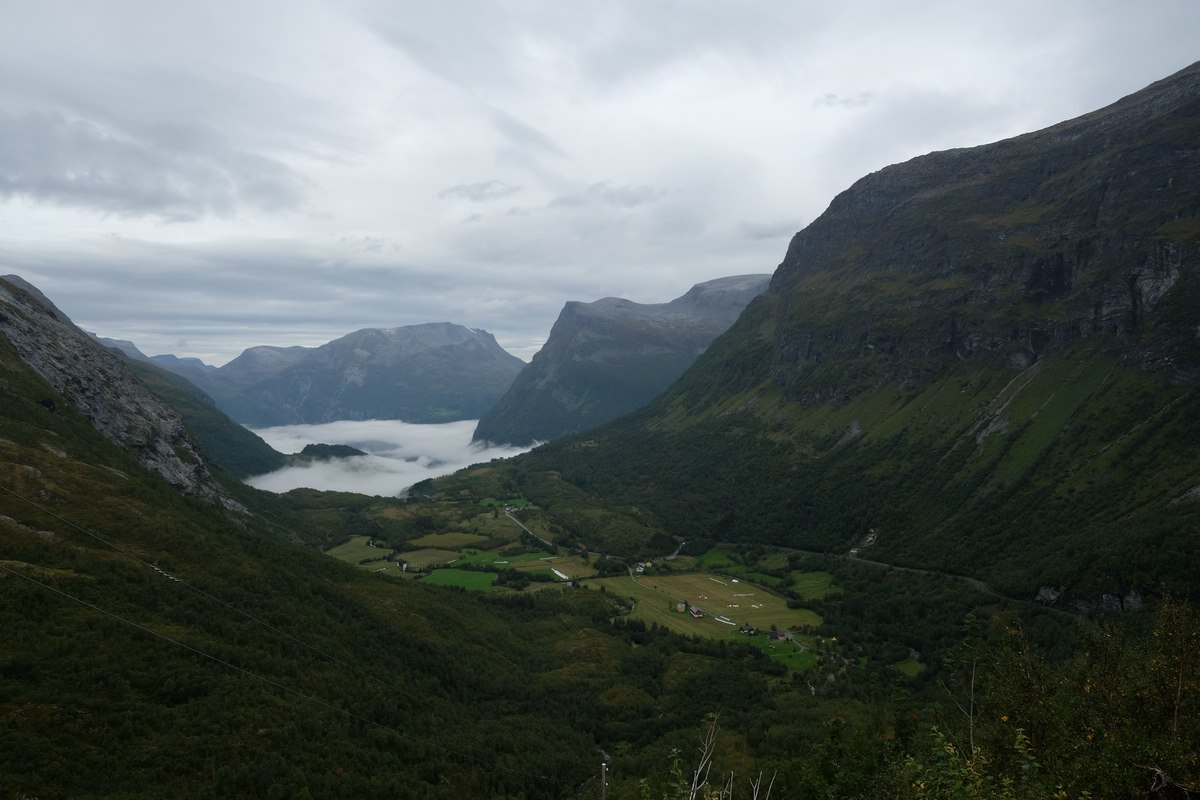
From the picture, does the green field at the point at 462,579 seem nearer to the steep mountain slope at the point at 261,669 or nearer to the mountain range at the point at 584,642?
the mountain range at the point at 584,642

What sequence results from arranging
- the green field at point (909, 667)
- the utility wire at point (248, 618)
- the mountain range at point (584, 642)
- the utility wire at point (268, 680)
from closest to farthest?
1. the mountain range at point (584, 642)
2. the utility wire at point (268, 680)
3. the utility wire at point (248, 618)
4. the green field at point (909, 667)

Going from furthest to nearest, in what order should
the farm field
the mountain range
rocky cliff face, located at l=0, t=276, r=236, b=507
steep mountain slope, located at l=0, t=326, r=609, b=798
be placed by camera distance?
1. the farm field
2. rocky cliff face, located at l=0, t=276, r=236, b=507
3. steep mountain slope, located at l=0, t=326, r=609, b=798
4. the mountain range

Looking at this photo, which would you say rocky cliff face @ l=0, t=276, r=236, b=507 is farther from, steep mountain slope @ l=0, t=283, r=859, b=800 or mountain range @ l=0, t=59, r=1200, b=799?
steep mountain slope @ l=0, t=283, r=859, b=800

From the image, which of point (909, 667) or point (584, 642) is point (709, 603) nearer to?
point (584, 642)

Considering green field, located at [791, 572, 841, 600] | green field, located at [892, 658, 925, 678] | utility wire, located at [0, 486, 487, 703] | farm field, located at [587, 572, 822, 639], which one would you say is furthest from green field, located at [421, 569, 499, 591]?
green field, located at [892, 658, 925, 678]

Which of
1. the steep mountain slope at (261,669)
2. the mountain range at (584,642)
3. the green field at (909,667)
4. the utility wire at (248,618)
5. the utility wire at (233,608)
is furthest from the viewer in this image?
the green field at (909,667)

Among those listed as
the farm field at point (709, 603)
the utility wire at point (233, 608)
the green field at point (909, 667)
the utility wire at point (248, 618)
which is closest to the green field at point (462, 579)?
the farm field at point (709, 603)
